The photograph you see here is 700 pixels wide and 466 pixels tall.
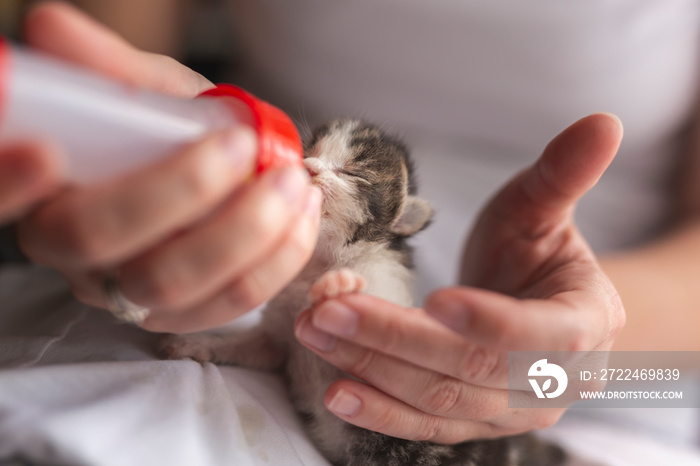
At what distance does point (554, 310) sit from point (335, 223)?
0.46 meters

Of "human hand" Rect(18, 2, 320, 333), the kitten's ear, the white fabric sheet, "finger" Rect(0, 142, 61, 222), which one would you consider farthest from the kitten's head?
"finger" Rect(0, 142, 61, 222)

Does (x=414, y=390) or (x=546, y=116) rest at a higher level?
(x=546, y=116)

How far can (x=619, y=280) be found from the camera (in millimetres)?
1235

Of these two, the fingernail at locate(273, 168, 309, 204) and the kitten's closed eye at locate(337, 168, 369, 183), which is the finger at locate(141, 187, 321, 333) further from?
the kitten's closed eye at locate(337, 168, 369, 183)

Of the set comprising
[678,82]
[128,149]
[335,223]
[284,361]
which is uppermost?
[678,82]

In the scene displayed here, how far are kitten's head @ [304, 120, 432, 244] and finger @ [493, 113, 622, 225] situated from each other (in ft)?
0.85

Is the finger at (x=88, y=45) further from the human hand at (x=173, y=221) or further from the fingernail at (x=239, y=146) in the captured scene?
the fingernail at (x=239, y=146)

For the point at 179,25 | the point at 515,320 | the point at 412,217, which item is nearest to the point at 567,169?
the point at 412,217

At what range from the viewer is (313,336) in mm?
747

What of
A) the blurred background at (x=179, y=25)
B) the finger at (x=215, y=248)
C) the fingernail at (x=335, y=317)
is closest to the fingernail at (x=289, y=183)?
the finger at (x=215, y=248)

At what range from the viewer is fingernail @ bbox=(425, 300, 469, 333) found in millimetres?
613

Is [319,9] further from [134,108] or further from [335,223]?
[134,108]

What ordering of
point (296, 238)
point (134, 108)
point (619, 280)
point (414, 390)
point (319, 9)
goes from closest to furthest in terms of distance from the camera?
point (134, 108), point (296, 238), point (414, 390), point (619, 280), point (319, 9)

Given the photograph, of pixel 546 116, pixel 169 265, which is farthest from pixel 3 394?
pixel 546 116
